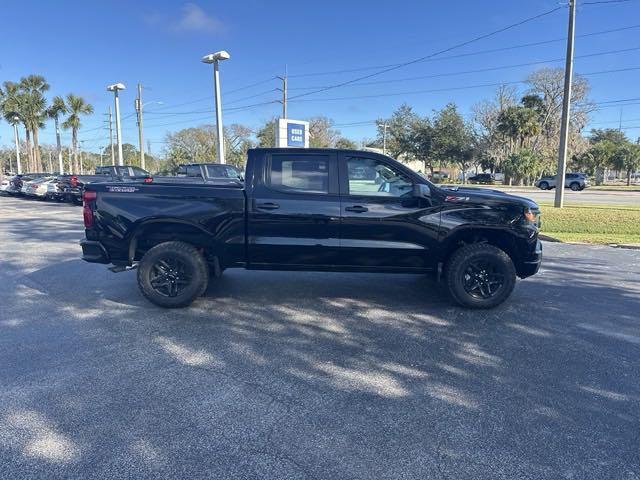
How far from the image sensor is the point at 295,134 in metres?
19.2

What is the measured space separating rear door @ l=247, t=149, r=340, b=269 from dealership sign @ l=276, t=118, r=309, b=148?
13197mm

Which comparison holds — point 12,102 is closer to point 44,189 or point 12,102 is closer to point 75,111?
point 75,111

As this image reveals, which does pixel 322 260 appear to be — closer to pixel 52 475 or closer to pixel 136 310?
pixel 136 310

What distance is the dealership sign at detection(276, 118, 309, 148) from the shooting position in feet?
60.0

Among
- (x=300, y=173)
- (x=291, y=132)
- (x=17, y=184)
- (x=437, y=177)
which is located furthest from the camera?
(x=437, y=177)

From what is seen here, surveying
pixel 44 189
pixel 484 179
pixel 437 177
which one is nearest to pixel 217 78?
pixel 44 189

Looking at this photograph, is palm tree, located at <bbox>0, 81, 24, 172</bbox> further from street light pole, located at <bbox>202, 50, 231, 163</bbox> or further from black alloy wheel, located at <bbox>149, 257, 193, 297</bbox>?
black alloy wheel, located at <bbox>149, 257, 193, 297</bbox>

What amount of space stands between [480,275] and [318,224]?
6.70ft

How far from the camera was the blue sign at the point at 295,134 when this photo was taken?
18891mm

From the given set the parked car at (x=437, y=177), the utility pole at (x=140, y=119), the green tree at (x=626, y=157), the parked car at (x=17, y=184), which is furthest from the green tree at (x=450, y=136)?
the parked car at (x=17, y=184)

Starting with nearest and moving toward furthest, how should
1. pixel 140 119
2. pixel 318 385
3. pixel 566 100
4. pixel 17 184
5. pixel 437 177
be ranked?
pixel 318 385
pixel 566 100
pixel 17 184
pixel 140 119
pixel 437 177

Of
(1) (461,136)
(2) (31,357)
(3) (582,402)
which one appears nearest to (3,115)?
(1) (461,136)

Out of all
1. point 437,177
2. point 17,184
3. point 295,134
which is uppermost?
point 295,134

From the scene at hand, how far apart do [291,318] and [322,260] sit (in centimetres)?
80
